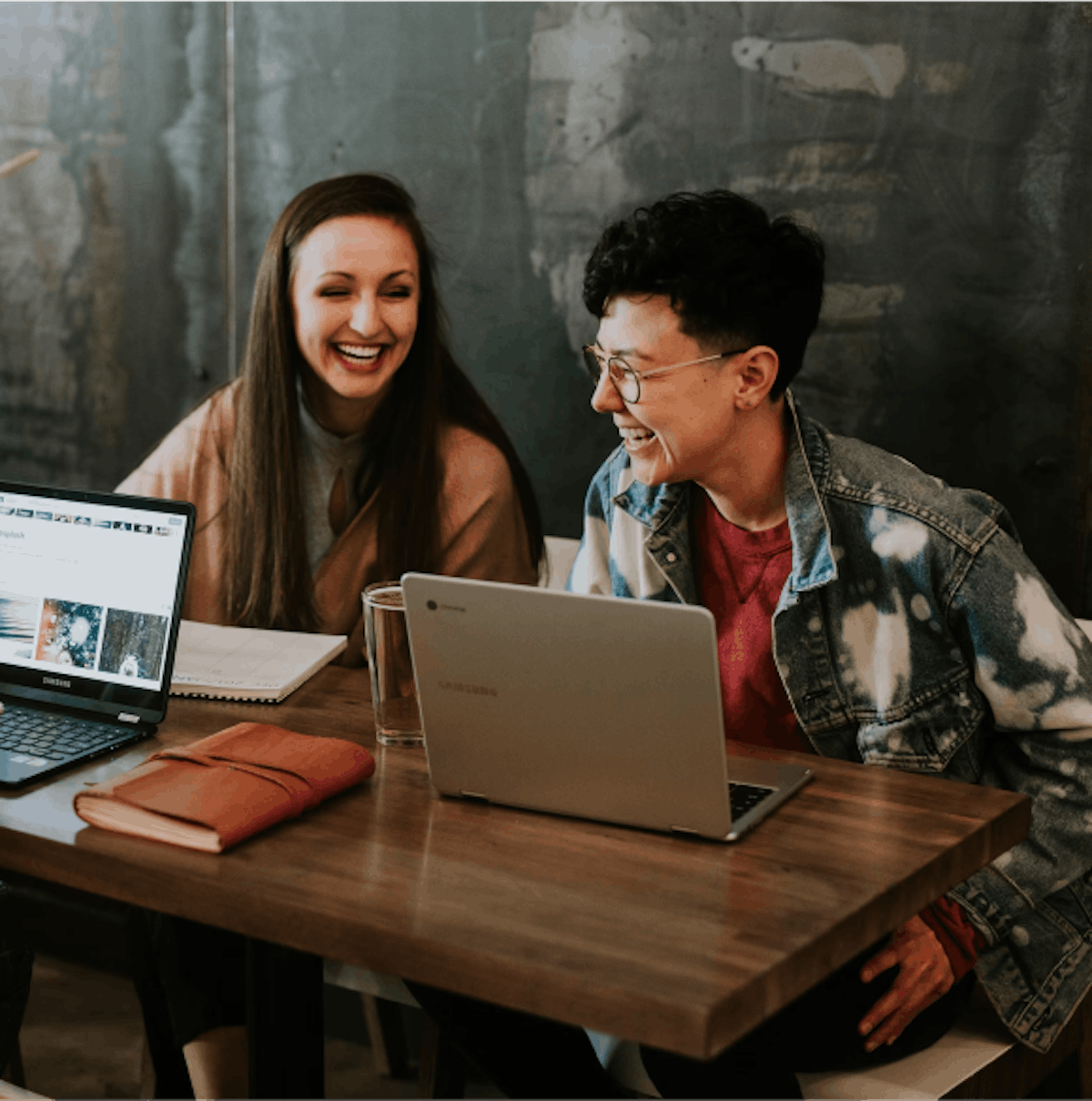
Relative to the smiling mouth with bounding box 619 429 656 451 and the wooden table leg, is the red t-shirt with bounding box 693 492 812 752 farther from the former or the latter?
the wooden table leg

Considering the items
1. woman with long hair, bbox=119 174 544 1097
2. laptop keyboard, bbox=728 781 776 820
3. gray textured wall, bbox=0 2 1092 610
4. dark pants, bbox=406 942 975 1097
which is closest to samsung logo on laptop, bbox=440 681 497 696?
laptop keyboard, bbox=728 781 776 820

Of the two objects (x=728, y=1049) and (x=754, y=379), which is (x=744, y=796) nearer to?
(x=728, y=1049)

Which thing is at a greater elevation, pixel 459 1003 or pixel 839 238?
pixel 839 238

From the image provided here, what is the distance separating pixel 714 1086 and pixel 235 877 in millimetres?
550

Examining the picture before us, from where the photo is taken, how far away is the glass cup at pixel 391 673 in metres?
1.62

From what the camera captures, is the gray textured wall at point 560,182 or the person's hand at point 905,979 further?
the gray textured wall at point 560,182

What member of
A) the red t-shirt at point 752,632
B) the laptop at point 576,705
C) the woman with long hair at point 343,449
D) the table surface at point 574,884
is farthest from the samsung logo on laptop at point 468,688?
the woman with long hair at point 343,449

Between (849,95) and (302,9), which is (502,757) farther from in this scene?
(302,9)

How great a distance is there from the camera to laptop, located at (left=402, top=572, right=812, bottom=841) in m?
1.31

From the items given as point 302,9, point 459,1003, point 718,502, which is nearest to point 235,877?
point 459,1003

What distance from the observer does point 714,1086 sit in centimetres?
148

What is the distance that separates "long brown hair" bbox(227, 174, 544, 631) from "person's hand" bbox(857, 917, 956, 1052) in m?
1.10

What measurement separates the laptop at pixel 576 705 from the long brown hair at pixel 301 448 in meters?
0.96

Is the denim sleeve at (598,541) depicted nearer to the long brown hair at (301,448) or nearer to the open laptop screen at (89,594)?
the long brown hair at (301,448)
